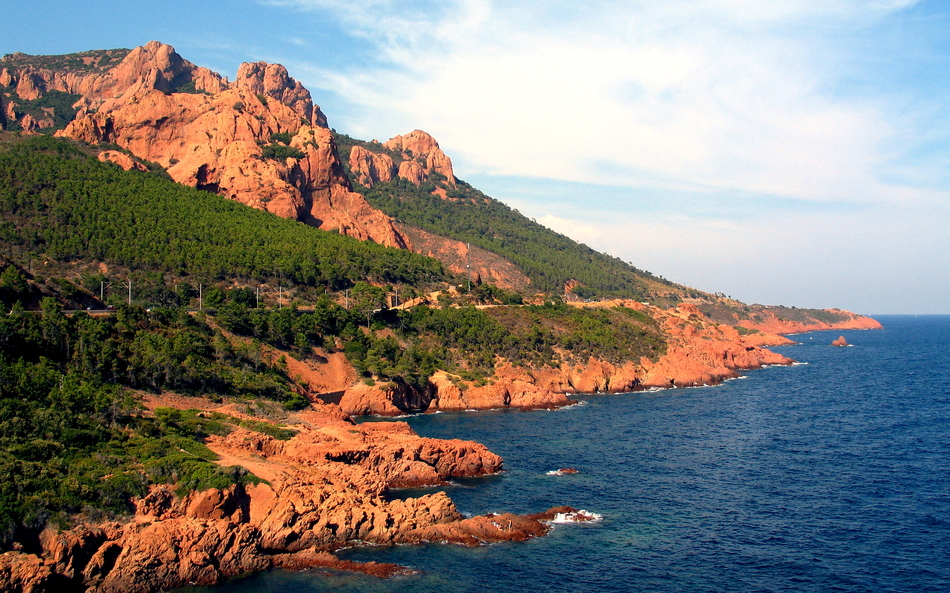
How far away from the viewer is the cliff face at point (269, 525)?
29641 mm

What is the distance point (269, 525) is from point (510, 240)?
14956 cm

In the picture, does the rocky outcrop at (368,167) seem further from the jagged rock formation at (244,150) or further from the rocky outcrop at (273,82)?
the jagged rock formation at (244,150)

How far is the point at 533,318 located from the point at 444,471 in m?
53.9

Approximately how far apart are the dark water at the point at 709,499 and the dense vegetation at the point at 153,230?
38.6 metres

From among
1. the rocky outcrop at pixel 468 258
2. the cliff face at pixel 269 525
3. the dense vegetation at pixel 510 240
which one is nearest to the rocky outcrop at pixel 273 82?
the dense vegetation at pixel 510 240

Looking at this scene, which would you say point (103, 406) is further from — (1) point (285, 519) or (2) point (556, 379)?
(2) point (556, 379)

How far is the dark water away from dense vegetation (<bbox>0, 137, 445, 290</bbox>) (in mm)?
A: 38602

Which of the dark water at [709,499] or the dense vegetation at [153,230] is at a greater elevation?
the dense vegetation at [153,230]

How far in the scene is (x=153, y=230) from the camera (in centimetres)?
9262

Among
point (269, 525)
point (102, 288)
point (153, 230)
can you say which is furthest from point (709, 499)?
point (153, 230)

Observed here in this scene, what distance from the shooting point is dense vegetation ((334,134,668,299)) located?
156875mm

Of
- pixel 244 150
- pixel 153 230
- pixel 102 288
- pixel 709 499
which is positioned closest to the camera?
pixel 709 499

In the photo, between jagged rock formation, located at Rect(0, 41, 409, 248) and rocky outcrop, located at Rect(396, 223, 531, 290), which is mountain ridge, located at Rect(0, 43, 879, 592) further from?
rocky outcrop, located at Rect(396, 223, 531, 290)

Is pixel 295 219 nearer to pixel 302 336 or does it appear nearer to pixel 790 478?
pixel 302 336
